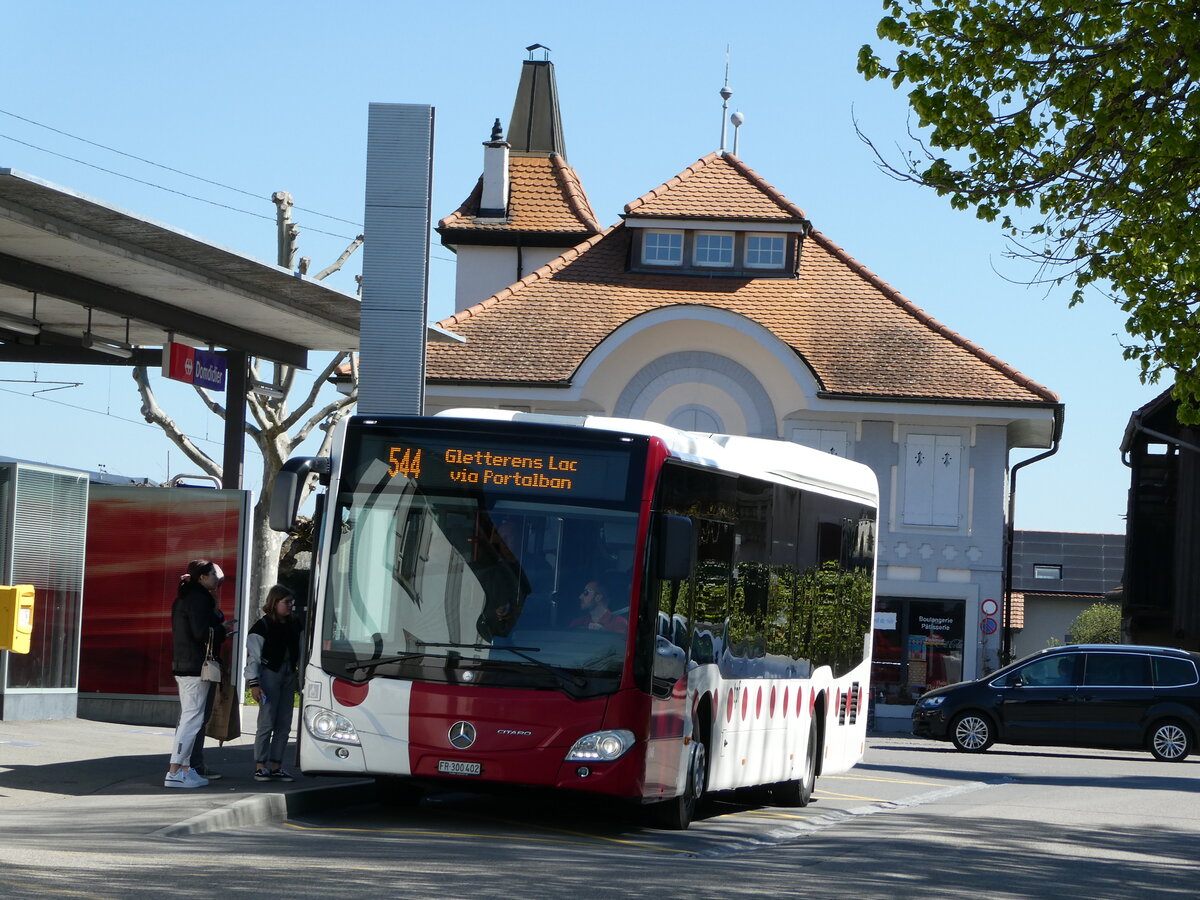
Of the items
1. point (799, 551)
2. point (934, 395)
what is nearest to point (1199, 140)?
point (799, 551)

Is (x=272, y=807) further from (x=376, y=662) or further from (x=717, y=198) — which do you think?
(x=717, y=198)

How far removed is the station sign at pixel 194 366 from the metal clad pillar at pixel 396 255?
288 cm

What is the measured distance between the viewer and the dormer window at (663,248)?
41.2m

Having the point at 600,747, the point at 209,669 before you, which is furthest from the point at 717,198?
the point at 600,747

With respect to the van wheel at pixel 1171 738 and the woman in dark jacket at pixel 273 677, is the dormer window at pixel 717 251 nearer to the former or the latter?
the van wheel at pixel 1171 738

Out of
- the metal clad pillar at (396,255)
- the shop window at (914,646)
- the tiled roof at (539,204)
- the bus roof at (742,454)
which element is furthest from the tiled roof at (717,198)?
the metal clad pillar at (396,255)

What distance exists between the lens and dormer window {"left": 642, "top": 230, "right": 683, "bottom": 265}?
41250mm

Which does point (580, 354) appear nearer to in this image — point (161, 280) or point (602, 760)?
point (161, 280)

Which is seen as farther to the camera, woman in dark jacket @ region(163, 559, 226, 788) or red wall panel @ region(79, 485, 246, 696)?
red wall panel @ region(79, 485, 246, 696)

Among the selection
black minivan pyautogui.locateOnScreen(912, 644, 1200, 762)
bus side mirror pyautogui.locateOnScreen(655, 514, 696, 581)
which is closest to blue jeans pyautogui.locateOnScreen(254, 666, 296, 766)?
bus side mirror pyautogui.locateOnScreen(655, 514, 696, 581)

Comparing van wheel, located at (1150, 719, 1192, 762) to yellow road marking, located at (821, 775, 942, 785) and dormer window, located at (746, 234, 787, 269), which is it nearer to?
yellow road marking, located at (821, 775, 942, 785)

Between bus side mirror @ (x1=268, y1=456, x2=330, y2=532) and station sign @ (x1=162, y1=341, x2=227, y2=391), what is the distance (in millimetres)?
6715

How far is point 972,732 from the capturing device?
2958 centimetres

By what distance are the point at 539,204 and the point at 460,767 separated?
35.8 metres
